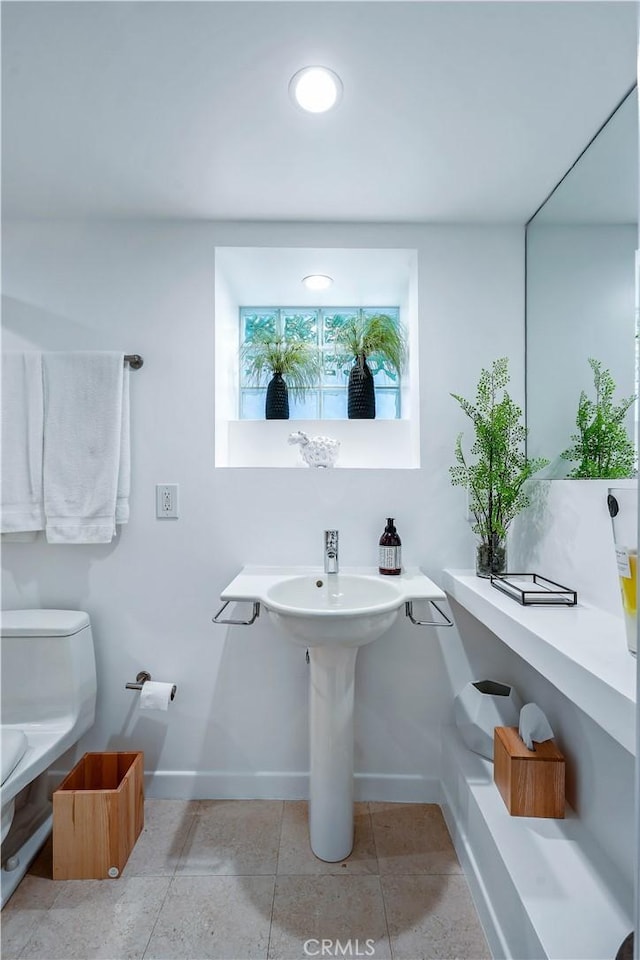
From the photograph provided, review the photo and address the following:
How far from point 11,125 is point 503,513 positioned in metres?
1.85

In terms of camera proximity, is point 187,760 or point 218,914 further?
point 187,760

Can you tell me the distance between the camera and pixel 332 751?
1393 millimetres

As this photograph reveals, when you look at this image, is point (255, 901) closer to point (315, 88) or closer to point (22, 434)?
point (22, 434)

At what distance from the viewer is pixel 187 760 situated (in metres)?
1.72

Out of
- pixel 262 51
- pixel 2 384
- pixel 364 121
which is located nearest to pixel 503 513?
pixel 364 121

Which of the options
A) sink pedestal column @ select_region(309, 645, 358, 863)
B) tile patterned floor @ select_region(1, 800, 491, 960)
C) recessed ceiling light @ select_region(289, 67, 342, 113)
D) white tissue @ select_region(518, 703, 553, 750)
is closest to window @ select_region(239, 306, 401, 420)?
recessed ceiling light @ select_region(289, 67, 342, 113)

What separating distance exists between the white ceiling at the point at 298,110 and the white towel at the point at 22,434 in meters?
0.58

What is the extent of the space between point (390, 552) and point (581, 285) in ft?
3.29

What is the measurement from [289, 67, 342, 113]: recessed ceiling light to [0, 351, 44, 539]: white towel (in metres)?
1.19

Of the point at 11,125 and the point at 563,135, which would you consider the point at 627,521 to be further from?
the point at 11,125

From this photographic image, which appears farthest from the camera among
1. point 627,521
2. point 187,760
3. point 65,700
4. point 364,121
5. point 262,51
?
point 187,760

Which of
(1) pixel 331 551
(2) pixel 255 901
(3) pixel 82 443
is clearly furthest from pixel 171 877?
(3) pixel 82 443

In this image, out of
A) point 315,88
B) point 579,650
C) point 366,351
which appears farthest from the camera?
point 366,351

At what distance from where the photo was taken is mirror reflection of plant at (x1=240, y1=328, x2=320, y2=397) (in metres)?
1.91
